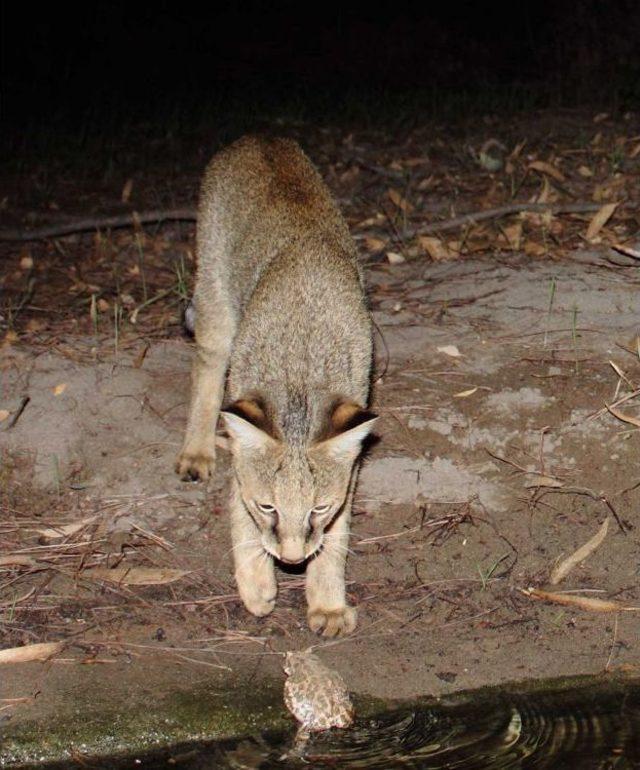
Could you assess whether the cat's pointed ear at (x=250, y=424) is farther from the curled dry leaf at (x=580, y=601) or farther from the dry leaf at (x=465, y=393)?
the dry leaf at (x=465, y=393)

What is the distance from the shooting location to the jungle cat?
17.0ft

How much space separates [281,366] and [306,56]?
16.2 metres

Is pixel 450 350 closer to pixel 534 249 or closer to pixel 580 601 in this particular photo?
pixel 534 249

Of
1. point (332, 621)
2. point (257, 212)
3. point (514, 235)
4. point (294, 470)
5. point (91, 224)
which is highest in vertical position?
point (257, 212)

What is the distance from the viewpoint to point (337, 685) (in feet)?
15.8

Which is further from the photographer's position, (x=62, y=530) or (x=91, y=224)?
(x=91, y=224)

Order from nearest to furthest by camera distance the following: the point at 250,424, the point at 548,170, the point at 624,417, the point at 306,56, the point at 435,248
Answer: the point at 250,424
the point at 624,417
the point at 435,248
the point at 548,170
the point at 306,56

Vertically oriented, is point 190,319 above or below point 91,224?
above

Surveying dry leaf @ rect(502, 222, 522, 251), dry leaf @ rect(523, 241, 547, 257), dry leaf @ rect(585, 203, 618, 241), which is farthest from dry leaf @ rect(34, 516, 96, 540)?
dry leaf @ rect(585, 203, 618, 241)

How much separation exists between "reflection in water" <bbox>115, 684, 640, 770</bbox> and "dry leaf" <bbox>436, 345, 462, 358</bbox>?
281 cm

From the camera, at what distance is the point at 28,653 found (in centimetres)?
517

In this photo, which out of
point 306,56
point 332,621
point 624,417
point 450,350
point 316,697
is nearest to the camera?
point 316,697

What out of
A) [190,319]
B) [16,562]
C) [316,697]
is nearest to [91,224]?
[190,319]

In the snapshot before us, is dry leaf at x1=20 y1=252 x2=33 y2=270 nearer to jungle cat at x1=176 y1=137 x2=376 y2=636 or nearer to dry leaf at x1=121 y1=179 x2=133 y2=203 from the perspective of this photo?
dry leaf at x1=121 y1=179 x2=133 y2=203
